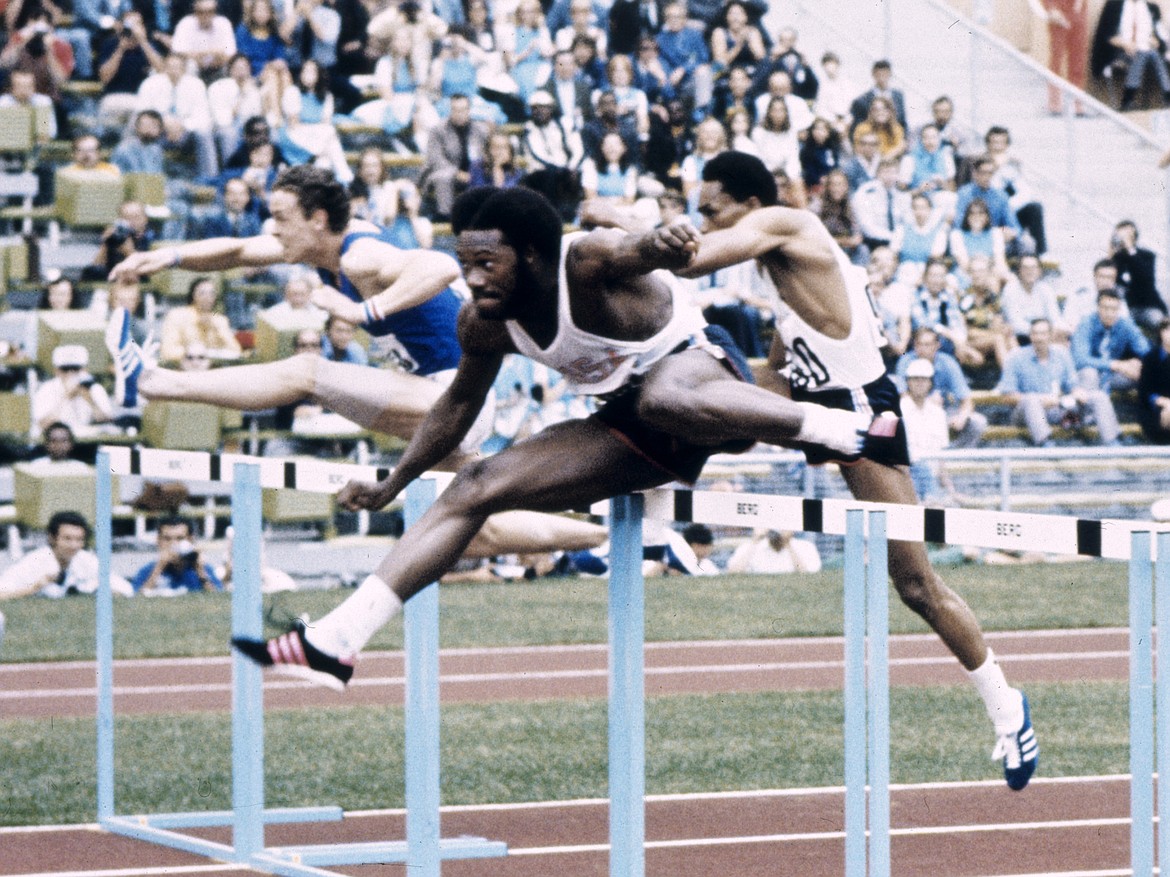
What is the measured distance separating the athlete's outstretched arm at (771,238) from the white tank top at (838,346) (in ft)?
0.51

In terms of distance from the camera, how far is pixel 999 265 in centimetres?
1920

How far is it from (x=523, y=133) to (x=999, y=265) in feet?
15.1

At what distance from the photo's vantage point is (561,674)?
11797 mm

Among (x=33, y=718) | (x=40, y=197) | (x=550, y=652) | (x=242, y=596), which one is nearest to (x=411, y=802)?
(x=242, y=596)

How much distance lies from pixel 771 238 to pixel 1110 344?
12.4 m

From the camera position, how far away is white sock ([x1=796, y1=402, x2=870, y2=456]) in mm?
5848

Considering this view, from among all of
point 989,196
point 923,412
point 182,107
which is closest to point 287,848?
point 923,412

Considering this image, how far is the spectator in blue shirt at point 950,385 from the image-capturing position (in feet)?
56.4

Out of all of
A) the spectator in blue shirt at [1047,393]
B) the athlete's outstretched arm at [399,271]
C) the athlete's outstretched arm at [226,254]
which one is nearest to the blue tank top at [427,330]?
the athlete's outstretched arm at [399,271]

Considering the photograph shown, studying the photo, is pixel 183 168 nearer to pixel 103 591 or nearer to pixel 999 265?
pixel 999 265

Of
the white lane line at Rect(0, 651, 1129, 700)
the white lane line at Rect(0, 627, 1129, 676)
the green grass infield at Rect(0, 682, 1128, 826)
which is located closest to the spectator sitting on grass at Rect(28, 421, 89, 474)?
the white lane line at Rect(0, 627, 1129, 676)

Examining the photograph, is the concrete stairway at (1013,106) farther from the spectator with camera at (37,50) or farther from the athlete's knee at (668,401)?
the athlete's knee at (668,401)

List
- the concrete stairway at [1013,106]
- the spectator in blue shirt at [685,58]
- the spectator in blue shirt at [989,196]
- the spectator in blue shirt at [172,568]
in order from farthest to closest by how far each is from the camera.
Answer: the concrete stairway at [1013,106] < the spectator in blue shirt at [989,196] < the spectator in blue shirt at [685,58] < the spectator in blue shirt at [172,568]

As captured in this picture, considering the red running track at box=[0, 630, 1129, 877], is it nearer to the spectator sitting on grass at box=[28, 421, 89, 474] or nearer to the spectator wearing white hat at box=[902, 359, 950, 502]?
the spectator sitting on grass at box=[28, 421, 89, 474]
